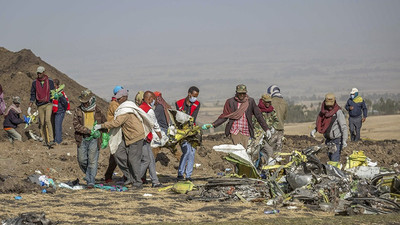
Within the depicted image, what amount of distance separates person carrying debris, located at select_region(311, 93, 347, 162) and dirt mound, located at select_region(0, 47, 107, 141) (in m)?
11.4

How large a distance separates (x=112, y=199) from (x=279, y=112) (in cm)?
514

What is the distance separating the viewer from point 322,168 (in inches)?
472

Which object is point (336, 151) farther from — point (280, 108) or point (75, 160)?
point (75, 160)

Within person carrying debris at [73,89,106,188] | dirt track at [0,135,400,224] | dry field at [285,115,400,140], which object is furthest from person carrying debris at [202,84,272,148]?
dry field at [285,115,400,140]

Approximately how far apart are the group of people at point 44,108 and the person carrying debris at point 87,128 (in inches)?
228

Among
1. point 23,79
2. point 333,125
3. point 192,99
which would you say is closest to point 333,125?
point 333,125

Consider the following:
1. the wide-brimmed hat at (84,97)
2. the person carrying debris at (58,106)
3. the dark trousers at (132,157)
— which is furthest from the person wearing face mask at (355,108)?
the wide-brimmed hat at (84,97)

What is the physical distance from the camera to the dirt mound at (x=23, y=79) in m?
25.0

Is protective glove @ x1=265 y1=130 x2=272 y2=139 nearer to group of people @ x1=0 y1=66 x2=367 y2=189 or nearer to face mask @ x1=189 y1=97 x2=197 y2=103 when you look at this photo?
group of people @ x1=0 y1=66 x2=367 y2=189

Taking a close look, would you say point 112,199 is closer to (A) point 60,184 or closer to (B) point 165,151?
(A) point 60,184

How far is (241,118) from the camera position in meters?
13.7

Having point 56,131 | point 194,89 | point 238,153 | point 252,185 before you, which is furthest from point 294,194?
point 56,131

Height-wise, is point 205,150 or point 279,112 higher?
point 279,112

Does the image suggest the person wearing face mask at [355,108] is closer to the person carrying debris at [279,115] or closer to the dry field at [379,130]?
the dry field at [379,130]
